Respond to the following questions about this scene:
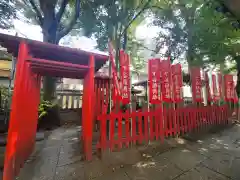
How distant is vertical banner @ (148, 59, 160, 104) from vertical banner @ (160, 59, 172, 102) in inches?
9.6

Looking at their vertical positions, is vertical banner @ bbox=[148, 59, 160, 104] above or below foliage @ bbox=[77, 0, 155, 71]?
below

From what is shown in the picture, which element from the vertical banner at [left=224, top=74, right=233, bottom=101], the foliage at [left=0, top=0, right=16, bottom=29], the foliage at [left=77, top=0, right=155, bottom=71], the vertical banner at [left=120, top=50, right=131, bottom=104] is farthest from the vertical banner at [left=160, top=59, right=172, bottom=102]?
the foliage at [left=0, top=0, right=16, bottom=29]

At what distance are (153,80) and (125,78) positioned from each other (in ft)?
3.82

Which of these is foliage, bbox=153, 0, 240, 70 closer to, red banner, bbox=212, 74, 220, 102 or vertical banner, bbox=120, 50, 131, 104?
red banner, bbox=212, 74, 220, 102

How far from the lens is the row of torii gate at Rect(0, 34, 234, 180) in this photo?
2.48 metres

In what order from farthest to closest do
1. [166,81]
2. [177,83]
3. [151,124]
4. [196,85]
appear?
[196,85]
[177,83]
[166,81]
[151,124]

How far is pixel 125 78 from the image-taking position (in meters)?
3.97

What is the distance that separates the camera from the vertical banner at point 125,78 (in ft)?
12.7

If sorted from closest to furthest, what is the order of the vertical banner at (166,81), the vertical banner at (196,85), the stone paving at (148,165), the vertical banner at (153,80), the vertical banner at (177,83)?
the stone paving at (148,165), the vertical banner at (153,80), the vertical banner at (166,81), the vertical banner at (177,83), the vertical banner at (196,85)

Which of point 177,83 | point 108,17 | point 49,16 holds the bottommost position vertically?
point 177,83

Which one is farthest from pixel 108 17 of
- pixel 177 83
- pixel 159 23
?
pixel 177 83

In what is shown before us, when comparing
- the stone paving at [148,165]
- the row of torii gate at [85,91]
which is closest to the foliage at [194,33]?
the row of torii gate at [85,91]

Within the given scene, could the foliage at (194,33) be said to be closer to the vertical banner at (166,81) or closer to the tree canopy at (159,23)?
the tree canopy at (159,23)

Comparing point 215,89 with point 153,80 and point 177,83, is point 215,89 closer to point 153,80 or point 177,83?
point 177,83
